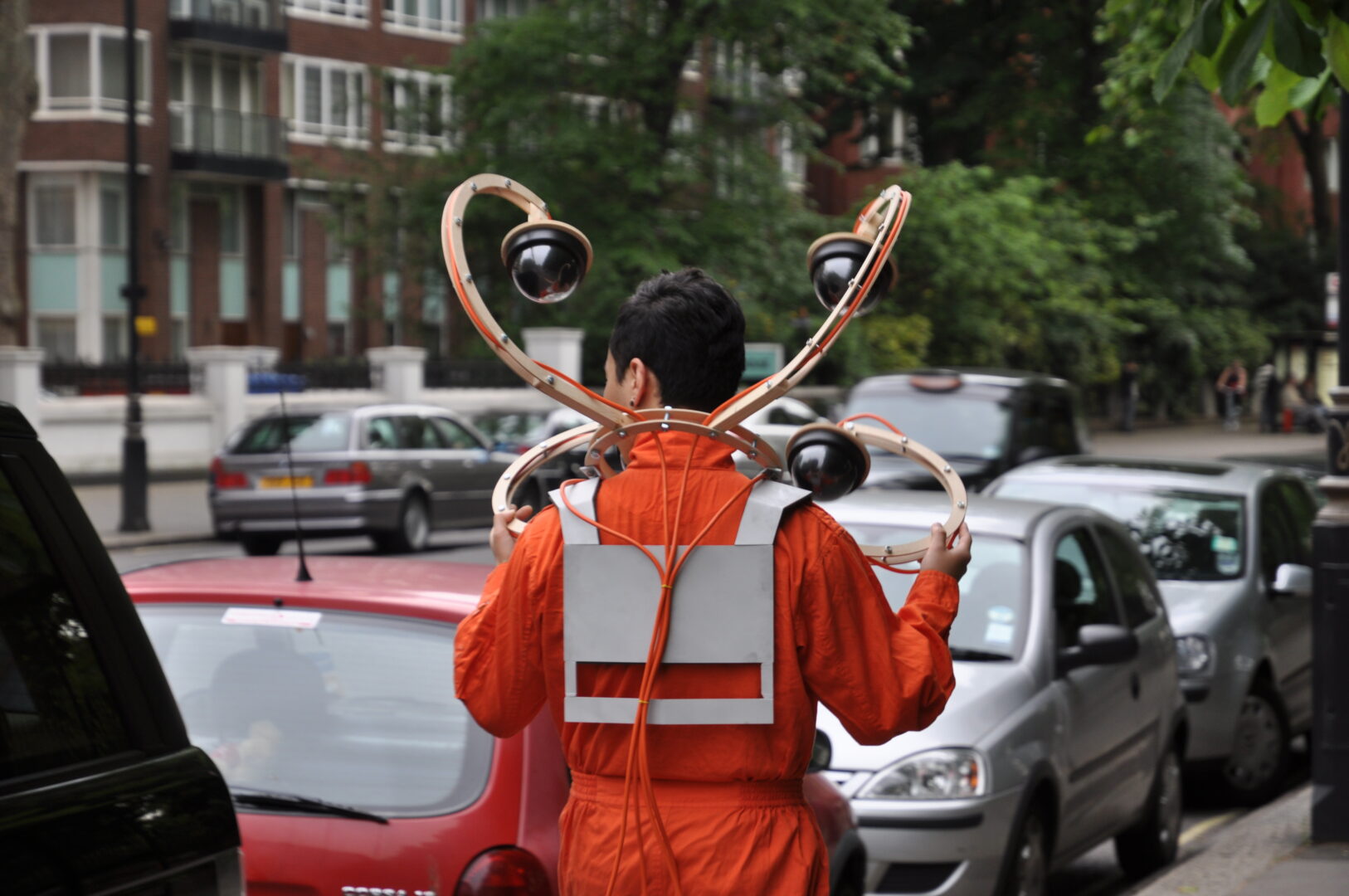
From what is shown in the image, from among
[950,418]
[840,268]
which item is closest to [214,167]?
[950,418]

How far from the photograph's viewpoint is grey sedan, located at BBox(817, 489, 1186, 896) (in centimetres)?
592

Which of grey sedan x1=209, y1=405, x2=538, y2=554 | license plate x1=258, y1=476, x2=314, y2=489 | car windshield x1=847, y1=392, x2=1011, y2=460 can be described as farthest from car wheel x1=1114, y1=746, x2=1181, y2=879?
license plate x1=258, y1=476, x2=314, y2=489

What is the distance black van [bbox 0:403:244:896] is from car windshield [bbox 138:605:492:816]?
1096 mm

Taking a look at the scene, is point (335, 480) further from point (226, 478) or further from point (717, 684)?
point (717, 684)

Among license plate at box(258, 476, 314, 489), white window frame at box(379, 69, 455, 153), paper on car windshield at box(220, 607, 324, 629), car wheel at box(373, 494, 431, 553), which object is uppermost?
white window frame at box(379, 69, 455, 153)

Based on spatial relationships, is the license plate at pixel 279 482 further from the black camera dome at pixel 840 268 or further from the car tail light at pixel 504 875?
the black camera dome at pixel 840 268

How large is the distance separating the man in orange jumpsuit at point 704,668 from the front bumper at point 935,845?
300cm

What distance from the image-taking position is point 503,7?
5297cm

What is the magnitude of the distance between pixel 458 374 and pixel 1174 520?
90.0 feet

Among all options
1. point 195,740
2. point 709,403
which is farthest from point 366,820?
point 709,403

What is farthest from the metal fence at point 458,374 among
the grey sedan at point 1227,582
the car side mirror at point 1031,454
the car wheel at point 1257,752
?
the car wheel at point 1257,752

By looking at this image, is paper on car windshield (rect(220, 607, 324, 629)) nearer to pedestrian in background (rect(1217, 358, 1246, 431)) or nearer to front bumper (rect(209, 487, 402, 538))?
front bumper (rect(209, 487, 402, 538))

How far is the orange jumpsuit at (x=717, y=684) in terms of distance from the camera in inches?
112

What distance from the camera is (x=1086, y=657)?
21.5ft
